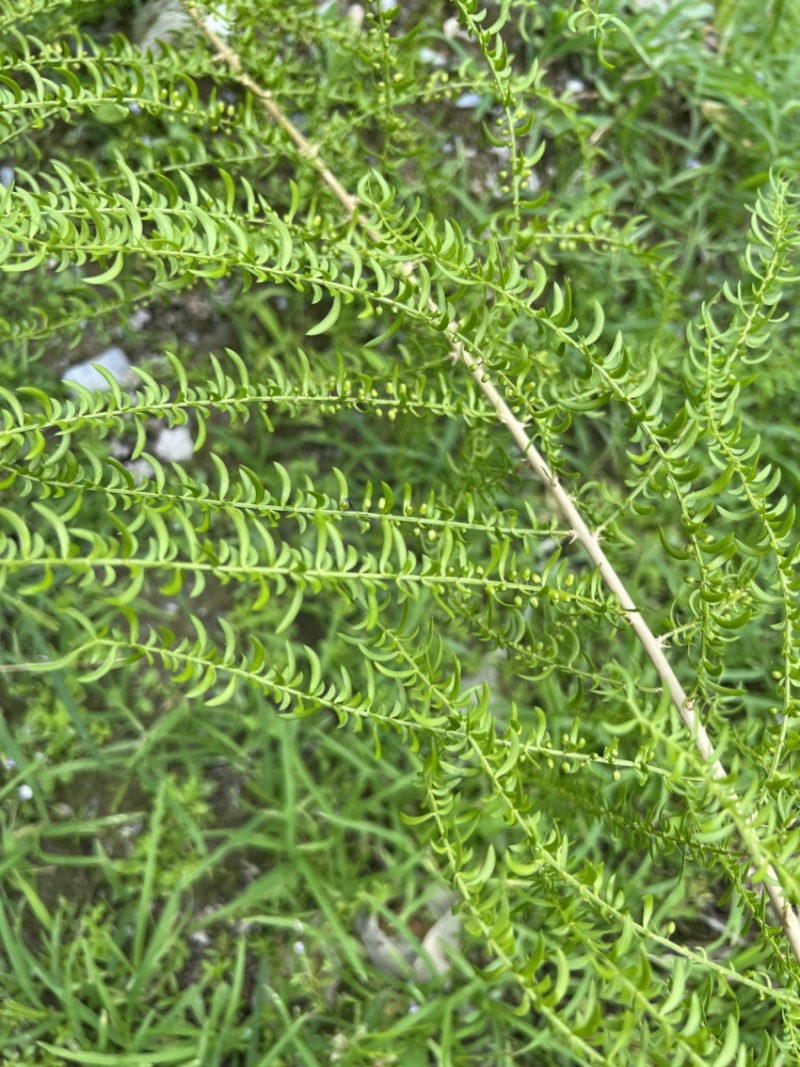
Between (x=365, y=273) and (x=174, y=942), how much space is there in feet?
4.25

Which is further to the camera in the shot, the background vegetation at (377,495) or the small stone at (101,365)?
the small stone at (101,365)

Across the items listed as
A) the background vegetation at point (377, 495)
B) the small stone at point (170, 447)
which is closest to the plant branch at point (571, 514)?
the background vegetation at point (377, 495)

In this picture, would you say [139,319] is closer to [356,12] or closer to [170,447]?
[170,447]

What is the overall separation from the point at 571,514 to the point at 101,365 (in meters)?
1.05

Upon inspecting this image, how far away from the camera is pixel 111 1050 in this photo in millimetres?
1523

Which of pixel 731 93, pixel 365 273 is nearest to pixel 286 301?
pixel 365 273

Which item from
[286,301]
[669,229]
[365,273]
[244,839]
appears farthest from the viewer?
[669,229]

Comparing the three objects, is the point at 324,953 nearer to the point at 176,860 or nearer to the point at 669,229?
the point at 176,860

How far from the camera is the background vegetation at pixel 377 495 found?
3.42 ft

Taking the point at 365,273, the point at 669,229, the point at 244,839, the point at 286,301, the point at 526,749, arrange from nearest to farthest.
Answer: the point at 526,749, the point at 365,273, the point at 244,839, the point at 286,301, the point at 669,229

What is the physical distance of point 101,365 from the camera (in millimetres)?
1711

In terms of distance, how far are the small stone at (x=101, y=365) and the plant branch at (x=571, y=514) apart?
0.59 meters

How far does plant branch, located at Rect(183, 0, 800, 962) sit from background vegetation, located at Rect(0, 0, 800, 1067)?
0.03 meters

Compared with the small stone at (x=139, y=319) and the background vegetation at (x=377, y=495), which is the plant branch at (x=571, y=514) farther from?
the small stone at (x=139, y=319)
